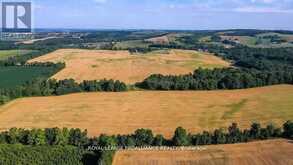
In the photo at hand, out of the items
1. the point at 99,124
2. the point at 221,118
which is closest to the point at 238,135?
the point at 221,118

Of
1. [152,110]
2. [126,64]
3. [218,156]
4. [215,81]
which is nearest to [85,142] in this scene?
[218,156]

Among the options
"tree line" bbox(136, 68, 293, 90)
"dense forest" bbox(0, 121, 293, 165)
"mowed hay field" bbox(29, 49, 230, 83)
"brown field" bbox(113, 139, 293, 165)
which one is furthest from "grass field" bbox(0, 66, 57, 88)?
"brown field" bbox(113, 139, 293, 165)

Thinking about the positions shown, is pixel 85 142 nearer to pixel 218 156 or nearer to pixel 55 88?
pixel 218 156

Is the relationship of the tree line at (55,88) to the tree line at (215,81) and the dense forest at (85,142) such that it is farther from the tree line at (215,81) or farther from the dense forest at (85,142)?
the dense forest at (85,142)

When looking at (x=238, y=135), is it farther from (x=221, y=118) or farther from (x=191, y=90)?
(x=191, y=90)

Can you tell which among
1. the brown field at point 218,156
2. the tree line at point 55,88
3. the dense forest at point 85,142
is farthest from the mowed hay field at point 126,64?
the brown field at point 218,156

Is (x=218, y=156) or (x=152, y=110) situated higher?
(x=152, y=110)
